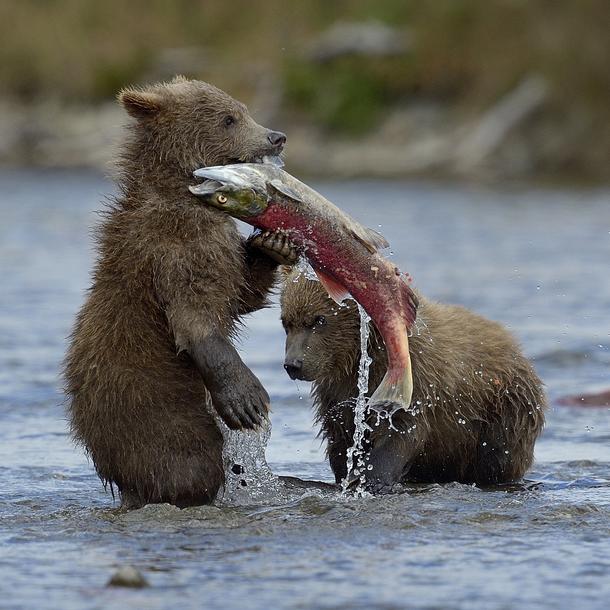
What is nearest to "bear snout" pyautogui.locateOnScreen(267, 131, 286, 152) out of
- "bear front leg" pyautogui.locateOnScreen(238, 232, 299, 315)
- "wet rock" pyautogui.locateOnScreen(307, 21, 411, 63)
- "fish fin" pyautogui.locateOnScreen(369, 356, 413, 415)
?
"bear front leg" pyautogui.locateOnScreen(238, 232, 299, 315)

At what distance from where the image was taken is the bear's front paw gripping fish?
662 cm

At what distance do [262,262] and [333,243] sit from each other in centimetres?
36

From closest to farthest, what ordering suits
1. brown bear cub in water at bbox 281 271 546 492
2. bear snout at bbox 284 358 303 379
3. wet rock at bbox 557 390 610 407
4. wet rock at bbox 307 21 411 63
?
bear snout at bbox 284 358 303 379
brown bear cub in water at bbox 281 271 546 492
wet rock at bbox 557 390 610 407
wet rock at bbox 307 21 411 63

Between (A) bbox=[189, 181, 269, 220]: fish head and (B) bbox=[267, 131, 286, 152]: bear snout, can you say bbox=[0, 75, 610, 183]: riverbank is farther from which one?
(A) bbox=[189, 181, 269, 220]: fish head

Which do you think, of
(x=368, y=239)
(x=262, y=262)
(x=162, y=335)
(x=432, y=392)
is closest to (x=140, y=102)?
(x=262, y=262)

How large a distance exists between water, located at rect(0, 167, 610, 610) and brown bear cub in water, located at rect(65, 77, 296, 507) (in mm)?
233

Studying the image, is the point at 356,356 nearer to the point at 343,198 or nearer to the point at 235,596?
the point at 235,596

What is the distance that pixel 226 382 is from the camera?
21.0 feet

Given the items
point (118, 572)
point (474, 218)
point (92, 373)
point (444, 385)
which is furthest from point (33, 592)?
point (474, 218)

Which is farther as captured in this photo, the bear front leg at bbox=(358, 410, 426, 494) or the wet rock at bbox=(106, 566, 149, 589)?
the bear front leg at bbox=(358, 410, 426, 494)

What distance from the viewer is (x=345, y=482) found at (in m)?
7.05

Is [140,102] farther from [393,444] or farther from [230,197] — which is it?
[393,444]

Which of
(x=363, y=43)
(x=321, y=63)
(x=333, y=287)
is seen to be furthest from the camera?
(x=321, y=63)

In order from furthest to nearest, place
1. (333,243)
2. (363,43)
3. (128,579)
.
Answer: (363,43) → (333,243) → (128,579)
